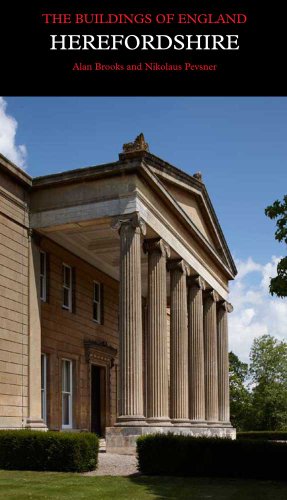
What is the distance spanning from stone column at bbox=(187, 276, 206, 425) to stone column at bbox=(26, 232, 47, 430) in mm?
9791

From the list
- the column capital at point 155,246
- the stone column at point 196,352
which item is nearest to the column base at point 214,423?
the stone column at point 196,352

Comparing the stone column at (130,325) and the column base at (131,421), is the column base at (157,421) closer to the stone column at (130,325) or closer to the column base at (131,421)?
the stone column at (130,325)

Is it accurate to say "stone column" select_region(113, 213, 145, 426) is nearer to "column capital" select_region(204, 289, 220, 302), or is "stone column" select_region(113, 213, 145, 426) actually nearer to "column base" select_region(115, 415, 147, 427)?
"column base" select_region(115, 415, 147, 427)

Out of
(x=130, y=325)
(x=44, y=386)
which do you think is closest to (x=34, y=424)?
(x=44, y=386)

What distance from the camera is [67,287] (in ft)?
95.8

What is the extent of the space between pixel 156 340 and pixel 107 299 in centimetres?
861

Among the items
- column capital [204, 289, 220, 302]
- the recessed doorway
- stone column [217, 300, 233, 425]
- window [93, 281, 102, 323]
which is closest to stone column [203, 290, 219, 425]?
column capital [204, 289, 220, 302]

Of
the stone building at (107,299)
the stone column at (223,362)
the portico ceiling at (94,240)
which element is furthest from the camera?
the stone column at (223,362)

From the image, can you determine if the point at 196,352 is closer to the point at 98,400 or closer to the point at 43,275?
the point at 98,400

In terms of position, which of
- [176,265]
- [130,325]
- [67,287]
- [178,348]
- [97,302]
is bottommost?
[178,348]

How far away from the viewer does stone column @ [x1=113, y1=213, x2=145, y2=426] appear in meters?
22.2

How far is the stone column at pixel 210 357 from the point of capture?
114 ft

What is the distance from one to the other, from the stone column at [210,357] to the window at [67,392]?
8491 mm
